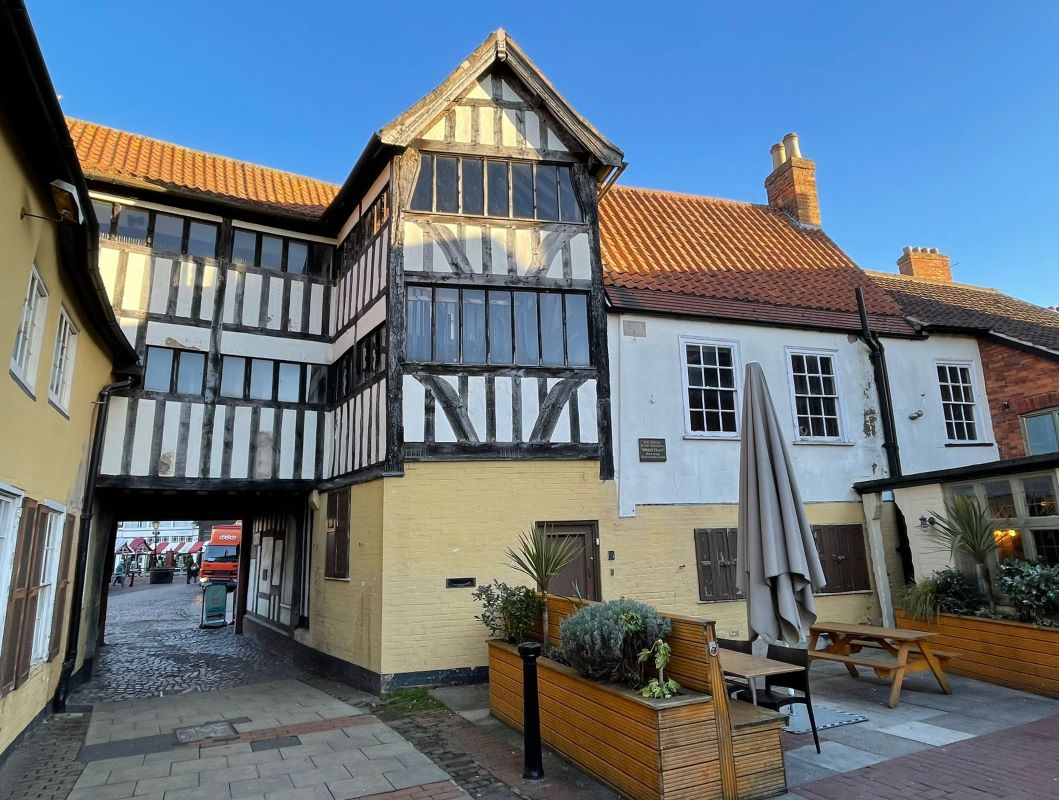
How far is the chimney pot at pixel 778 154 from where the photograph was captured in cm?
1780

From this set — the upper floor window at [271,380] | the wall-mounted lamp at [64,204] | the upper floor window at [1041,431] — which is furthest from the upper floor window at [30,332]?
the upper floor window at [1041,431]

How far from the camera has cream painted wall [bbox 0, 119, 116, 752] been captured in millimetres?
5234

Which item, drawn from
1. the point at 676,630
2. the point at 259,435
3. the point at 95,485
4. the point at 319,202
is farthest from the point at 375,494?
the point at 319,202

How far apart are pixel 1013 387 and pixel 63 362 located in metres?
16.6

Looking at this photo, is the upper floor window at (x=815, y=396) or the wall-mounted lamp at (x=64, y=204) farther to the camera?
the upper floor window at (x=815, y=396)

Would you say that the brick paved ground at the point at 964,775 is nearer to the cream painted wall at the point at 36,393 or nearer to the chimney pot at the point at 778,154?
the cream painted wall at the point at 36,393

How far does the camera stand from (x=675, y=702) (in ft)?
15.8

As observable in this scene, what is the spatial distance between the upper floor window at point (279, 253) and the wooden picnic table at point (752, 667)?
10.7 metres

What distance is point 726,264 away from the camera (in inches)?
544

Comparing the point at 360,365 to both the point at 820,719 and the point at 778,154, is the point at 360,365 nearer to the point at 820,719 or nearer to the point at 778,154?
the point at 820,719

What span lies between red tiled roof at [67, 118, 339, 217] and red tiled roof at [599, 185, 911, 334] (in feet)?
21.6

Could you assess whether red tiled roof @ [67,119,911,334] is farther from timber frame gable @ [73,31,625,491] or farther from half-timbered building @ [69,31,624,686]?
timber frame gable @ [73,31,625,491]

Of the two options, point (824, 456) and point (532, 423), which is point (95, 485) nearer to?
point (532, 423)

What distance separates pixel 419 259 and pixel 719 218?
9079 mm
